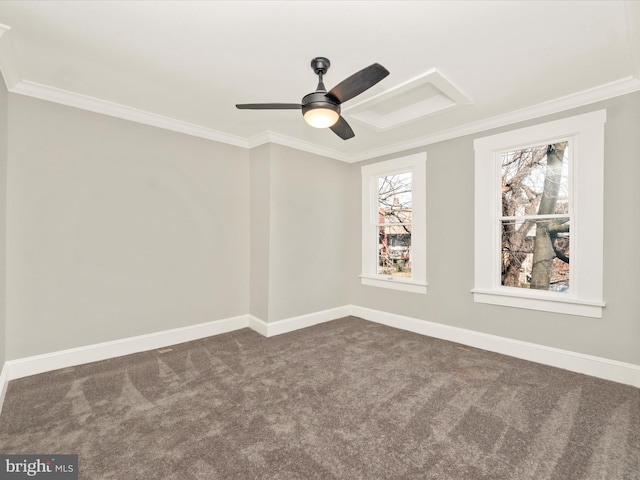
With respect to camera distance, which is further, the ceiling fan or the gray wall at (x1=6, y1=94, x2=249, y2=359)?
the gray wall at (x1=6, y1=94, x2=249, y2=359)

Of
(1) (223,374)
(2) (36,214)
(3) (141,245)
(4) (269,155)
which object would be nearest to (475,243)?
(4) (269,155)

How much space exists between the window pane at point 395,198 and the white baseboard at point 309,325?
56.1 inches

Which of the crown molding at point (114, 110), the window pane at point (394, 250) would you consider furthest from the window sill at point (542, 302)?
the crown molding at point (114, 110)

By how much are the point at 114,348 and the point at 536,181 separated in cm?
480

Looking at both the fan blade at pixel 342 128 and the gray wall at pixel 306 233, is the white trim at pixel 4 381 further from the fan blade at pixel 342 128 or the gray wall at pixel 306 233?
the fan blade at pixel 342 128

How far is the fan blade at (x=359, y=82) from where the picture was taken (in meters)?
1.74

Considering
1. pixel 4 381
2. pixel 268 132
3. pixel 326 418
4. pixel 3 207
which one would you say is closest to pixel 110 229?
pixel 3 207

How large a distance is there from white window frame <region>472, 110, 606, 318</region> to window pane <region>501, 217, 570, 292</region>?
8cm

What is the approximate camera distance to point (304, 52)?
A: 224cm

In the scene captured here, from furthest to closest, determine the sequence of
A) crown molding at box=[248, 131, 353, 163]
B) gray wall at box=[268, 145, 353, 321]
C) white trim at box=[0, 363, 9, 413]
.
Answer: gray wall at box=[268, 145, 353, 321]
crown molding at box=[248, 131, 353, 163]
white trim at box=[0, 363, 9, 413]

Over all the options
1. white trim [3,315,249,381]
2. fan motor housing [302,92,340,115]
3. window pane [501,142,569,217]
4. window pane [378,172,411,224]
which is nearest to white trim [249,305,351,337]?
white trim [3,315,249,381]

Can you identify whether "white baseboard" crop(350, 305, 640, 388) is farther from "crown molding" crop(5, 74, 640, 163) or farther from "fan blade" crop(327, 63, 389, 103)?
"fan blade" crop(327, 63, 389, 103)

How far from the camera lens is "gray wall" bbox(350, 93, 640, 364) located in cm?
268

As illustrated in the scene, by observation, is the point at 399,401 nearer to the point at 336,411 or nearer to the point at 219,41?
the point at 336,411
